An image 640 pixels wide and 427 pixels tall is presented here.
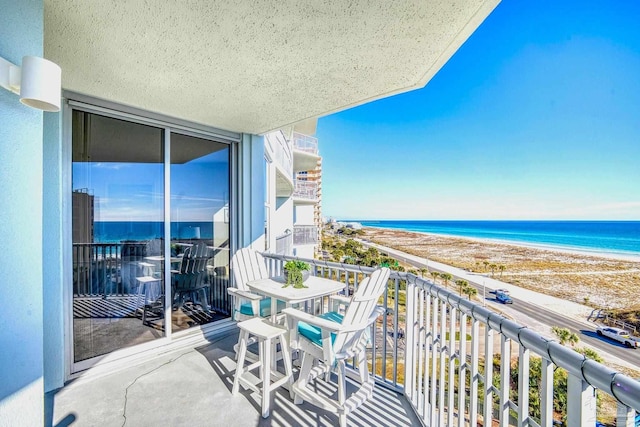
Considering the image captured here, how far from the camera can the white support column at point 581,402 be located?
0.77 metres

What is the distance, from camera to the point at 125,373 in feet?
8.29

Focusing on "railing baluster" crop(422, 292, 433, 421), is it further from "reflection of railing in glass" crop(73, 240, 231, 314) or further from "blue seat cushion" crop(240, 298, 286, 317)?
"reflection of railing in glass" crop(73, 240, 231, 314)

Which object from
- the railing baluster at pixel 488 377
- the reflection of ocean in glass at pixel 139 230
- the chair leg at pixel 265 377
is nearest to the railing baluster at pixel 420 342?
the railing baluster at pixel 488 377

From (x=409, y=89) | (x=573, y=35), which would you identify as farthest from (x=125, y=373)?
(x=573, y=35)

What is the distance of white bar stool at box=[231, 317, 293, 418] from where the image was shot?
2.02 meters

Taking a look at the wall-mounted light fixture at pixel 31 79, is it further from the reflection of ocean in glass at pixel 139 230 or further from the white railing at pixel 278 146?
the white railing at pixel 278 146

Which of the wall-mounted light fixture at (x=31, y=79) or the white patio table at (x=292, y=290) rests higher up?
the wall-mounted light fixture at (x=31, y=79)

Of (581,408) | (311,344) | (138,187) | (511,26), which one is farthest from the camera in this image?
(511,26)

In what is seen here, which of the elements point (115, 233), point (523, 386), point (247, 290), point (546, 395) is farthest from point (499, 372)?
point (115, 233)

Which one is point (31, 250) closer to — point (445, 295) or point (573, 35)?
point (445, 295)

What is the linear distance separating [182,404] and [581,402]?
2.41m

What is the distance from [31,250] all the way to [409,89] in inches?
101

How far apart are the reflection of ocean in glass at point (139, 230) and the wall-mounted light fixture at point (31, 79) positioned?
192 cm

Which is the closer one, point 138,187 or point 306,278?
point 306,278
